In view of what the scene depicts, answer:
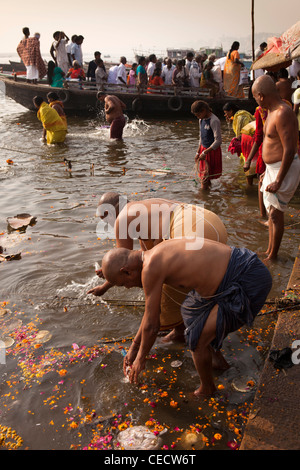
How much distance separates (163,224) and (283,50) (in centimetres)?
474

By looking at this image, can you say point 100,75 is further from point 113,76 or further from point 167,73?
point 167,73

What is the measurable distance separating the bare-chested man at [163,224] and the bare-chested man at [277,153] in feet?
5.21

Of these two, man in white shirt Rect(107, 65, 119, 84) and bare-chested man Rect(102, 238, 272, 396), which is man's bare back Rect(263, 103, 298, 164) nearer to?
bare-chested man Rect(102, 238, 272, 396)

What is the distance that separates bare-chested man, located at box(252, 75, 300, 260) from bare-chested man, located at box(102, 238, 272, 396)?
207 centimetres

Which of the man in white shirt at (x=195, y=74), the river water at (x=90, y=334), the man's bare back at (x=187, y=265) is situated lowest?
the river water at (x=90, y=334)

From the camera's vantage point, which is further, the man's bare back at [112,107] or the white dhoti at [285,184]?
the man's bare back at [112,107]

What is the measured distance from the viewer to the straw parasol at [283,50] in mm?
6188

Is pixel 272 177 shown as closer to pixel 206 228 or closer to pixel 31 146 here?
pixel 206 228

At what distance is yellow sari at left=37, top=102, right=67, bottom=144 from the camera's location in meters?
10.5

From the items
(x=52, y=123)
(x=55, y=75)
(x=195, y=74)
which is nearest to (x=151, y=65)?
(x=195, y=74)

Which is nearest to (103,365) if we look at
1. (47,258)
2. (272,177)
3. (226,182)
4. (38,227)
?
(47,258)

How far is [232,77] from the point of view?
603 inches

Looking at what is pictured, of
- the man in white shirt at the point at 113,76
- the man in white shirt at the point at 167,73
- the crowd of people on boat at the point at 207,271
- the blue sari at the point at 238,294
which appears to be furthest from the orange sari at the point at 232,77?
the blue sari at the point at 238,294

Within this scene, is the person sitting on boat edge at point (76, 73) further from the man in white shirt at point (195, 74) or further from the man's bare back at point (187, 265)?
the man's bare back at point (187, 265)
